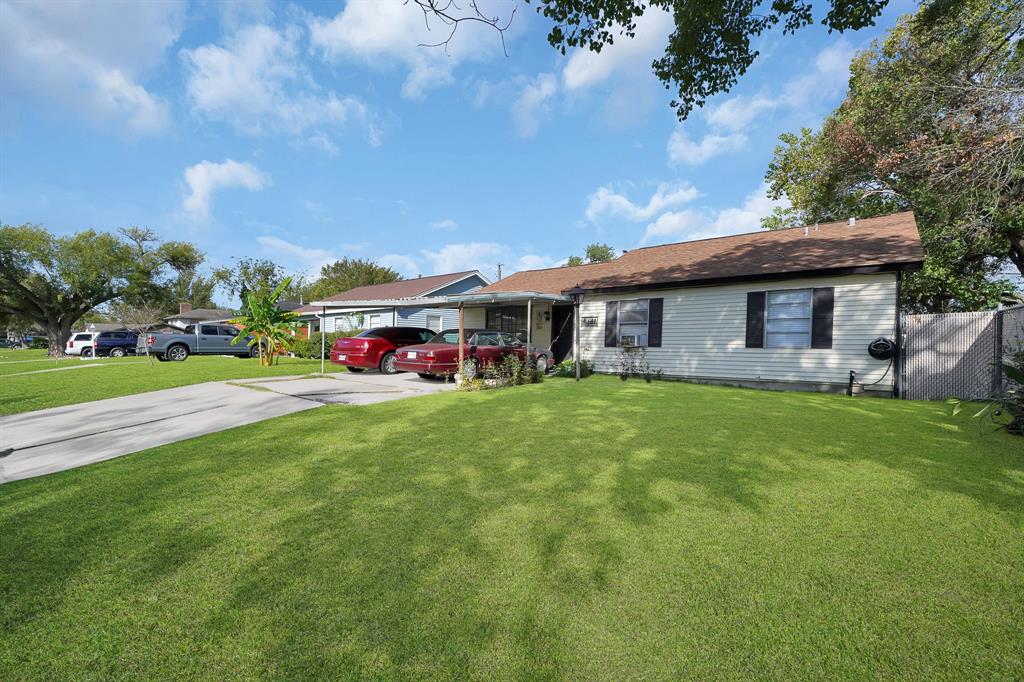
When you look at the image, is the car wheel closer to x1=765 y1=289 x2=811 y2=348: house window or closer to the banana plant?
the banana plant

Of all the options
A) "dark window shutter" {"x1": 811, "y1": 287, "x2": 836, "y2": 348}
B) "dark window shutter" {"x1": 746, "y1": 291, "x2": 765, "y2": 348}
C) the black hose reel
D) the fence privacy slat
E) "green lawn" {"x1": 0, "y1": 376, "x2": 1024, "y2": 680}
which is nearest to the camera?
"green lawn" {"x1": 0, "y1": 376, "x2": 1024, "y2": 680}

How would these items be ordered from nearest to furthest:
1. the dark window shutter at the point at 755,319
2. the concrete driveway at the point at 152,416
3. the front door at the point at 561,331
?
the concrete driveway at the point at 152,416 < the dark window shutter at the point at 755,319 < the front door at the point at 561,331

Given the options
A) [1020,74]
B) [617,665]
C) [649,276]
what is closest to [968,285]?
[1020,74]

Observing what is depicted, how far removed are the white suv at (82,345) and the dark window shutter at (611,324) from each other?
108ft

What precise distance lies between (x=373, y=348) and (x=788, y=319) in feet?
38.6

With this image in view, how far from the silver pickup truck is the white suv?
11.2m

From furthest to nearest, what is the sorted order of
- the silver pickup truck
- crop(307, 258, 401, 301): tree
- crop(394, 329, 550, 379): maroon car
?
crop(307, 258, 401, 301): tree
the silver pickup truck
crop(394, 329, 550, 379): maroon car

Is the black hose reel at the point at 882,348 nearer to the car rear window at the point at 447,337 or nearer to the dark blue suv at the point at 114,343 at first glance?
the car rear window at the point at 447,337

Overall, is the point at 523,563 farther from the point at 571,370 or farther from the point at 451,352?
the point at 571,370

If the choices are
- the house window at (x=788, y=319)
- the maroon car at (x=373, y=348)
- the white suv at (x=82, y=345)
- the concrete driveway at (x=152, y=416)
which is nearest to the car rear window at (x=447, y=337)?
the maroon car at (x=373, y=348)

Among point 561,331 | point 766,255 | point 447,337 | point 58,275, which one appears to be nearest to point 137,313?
point 58,275

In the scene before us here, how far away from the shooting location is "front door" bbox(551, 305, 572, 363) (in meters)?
16.5

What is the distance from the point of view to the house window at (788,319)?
11141 mm

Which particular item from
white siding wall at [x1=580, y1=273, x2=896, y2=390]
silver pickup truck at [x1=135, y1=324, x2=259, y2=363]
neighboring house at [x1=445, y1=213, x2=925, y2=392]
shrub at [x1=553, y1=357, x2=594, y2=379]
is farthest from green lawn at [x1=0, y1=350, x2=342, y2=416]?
white siding wall at [x1=580, y1=273, x2=896, y2=390]
